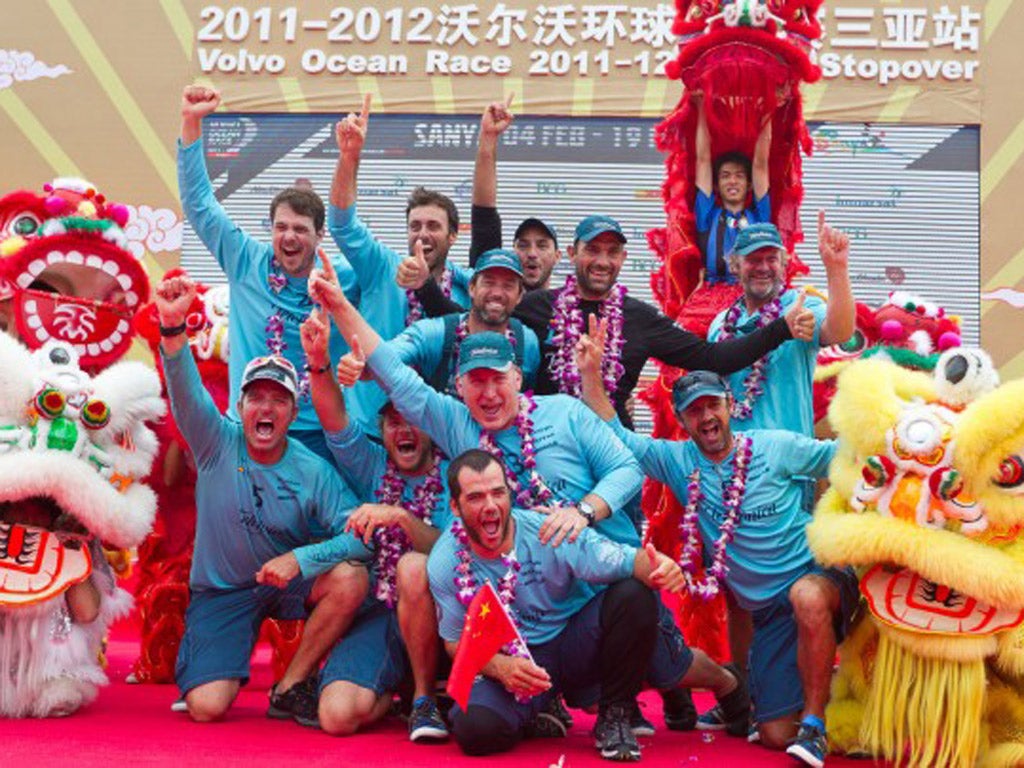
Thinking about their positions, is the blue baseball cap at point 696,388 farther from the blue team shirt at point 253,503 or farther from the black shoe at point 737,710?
the blue team shirt at point 253,503

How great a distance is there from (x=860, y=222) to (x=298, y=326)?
377cm

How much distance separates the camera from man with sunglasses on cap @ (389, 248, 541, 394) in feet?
12.2

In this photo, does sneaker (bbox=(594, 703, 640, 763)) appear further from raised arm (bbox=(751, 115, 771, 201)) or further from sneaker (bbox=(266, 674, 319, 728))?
raised arm (bbox=(751, 115, 771, 201))

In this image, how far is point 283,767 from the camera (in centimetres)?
302

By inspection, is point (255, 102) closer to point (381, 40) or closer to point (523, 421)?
point (381, 40)

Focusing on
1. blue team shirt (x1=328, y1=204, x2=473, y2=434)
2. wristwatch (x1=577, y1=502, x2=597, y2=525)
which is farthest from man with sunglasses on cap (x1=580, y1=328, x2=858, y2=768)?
blue team shirt (x1=328, y1=204, x2=473, y2=434)

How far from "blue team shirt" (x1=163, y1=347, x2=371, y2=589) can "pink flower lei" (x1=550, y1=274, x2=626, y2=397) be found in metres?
0.69

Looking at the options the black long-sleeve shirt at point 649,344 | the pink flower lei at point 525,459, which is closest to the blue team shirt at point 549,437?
the pink flower lei at point 525,459

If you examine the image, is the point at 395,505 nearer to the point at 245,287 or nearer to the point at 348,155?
the point at 245,287

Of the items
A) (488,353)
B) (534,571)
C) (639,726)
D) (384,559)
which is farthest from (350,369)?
(639,726)

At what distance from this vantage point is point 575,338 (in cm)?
387

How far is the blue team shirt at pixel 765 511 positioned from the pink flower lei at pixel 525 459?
0.42 metres

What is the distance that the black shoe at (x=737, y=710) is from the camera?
3.68 metres

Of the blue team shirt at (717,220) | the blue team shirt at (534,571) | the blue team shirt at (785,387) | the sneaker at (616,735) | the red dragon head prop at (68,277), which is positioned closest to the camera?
the sneaker at (616,735)
